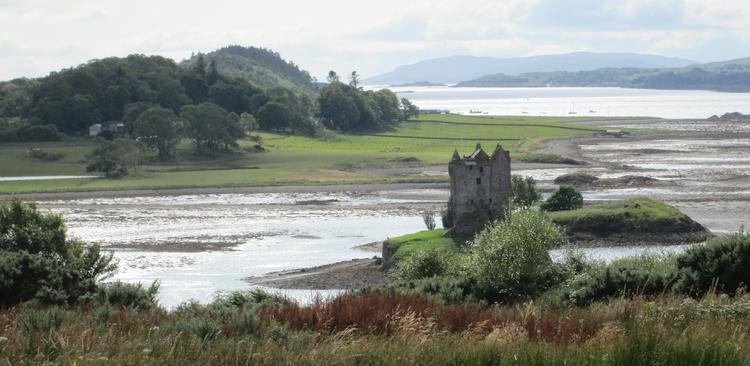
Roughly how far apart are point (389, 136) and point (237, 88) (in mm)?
24399

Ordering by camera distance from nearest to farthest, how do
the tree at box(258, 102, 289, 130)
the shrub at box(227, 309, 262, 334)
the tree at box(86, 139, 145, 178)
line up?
the shrub at box(227, 309, 262, 334) → the tree at box(86, 139, 145, 178) → the tree at box(258, 102, 289, 130)

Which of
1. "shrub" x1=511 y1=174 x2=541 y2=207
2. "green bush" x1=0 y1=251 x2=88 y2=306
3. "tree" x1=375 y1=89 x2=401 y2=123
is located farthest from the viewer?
"tree" x1=375 y1=89 x2=401 y2=123

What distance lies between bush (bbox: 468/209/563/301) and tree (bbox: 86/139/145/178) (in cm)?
7099

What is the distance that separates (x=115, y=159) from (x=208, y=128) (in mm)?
19134

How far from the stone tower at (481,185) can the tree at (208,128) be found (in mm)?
67837

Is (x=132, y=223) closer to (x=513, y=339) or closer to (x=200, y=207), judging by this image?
(x=200, y=207)

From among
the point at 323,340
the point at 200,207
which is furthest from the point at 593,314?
the point at 200,207

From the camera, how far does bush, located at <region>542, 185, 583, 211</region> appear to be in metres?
71.5

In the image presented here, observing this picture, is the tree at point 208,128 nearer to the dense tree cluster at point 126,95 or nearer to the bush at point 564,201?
the dense tree cluster at point 126,95

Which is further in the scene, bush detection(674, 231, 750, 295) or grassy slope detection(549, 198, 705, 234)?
grassy slope detection(549, 198, 705, 234)

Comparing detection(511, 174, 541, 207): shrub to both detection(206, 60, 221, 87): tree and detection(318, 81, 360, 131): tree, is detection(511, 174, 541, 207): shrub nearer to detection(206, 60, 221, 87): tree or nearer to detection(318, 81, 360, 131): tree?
detection(318, 81, 360, 131): tree

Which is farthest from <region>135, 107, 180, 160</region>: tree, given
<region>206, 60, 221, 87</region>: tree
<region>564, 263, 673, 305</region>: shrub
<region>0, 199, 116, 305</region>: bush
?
<region>564, 263, 673, 305</region>: shrub

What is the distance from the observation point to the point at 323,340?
56.7 feet

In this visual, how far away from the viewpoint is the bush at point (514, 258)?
31.0m
